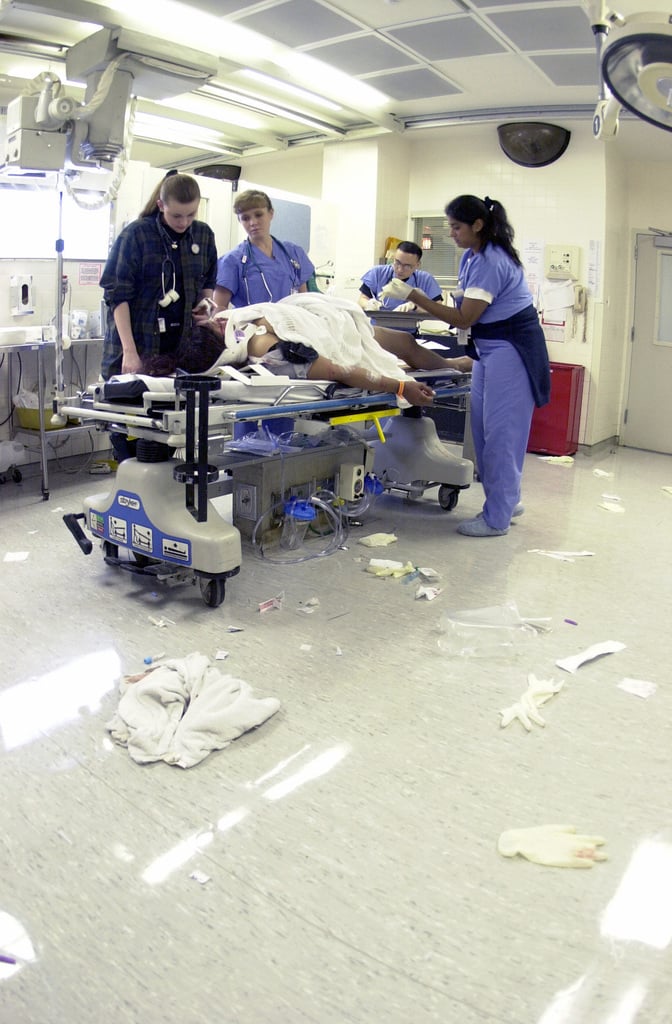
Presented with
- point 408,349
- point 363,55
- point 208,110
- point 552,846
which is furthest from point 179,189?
point 208,110

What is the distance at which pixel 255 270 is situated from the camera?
436 centimetres

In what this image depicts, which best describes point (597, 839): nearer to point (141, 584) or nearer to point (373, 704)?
point (373, 704)

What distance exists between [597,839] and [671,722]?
71cm

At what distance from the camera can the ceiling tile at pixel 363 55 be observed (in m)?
5.01

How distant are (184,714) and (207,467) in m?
1.00

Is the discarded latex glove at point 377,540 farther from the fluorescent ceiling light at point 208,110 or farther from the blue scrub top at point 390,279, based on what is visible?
the fluorescent ceiling light at point 208,110

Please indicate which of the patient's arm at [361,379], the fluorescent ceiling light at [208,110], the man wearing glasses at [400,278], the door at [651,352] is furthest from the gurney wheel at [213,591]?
the door at [651,352]

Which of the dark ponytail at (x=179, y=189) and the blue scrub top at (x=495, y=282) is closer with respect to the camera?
the dark ponytail at (x=179, y=189)

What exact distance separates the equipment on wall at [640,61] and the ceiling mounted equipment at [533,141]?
500 centimetres

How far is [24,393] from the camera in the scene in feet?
16.9

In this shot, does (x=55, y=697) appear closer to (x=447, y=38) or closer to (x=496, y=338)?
(x=496, y=338)

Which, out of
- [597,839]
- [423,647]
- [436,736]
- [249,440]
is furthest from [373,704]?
[249,440]

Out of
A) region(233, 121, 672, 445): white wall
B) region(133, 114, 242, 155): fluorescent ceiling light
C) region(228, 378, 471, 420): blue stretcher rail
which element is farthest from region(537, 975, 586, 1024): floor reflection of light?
region(133, 114, 242, 155): fluorescent ceiling light

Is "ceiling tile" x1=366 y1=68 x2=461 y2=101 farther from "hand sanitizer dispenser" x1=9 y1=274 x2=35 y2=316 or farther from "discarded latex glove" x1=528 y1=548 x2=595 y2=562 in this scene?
"discarded latex glove" x1=528 y1=548 x2=595 y2=562
